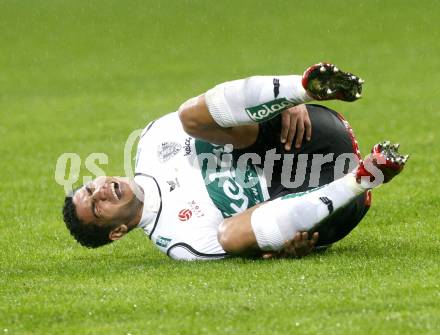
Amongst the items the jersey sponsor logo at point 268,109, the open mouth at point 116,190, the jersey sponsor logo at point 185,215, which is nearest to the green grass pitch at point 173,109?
the jersey sponsor logo at point 185,215

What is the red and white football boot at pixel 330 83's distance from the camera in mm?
7047

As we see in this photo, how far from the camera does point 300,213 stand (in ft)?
24.8

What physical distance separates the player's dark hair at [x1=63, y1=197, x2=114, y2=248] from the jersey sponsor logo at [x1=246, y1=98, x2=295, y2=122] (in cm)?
134

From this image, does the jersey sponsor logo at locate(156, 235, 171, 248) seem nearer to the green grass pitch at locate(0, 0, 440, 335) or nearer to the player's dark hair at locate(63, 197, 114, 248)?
the green grass pitch at locate(0, 0, 440, 335)

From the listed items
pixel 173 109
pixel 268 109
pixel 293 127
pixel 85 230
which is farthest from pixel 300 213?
pixel 173 109

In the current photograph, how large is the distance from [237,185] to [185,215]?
0.45 metres

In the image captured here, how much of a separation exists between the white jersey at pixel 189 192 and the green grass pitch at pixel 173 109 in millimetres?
192

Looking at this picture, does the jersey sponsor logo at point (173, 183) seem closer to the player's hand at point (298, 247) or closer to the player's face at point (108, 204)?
the player's face at point (108, 204)

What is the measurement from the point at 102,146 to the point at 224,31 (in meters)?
14.5

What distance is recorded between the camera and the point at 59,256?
861 centimetres

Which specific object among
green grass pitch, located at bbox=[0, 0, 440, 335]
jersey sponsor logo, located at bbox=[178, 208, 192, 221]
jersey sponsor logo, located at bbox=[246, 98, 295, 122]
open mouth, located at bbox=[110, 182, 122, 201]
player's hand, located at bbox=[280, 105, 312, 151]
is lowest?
green grass pitch, located at bbox=[0, 0, 440, 335]

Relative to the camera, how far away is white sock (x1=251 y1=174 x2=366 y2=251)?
296 inches

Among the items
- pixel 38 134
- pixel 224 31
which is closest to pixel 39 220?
pixel 38 134

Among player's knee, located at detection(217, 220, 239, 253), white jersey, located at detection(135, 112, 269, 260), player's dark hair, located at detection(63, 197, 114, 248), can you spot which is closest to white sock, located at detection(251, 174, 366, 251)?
player's knee, located at detection(217, 220, 239, 253)
